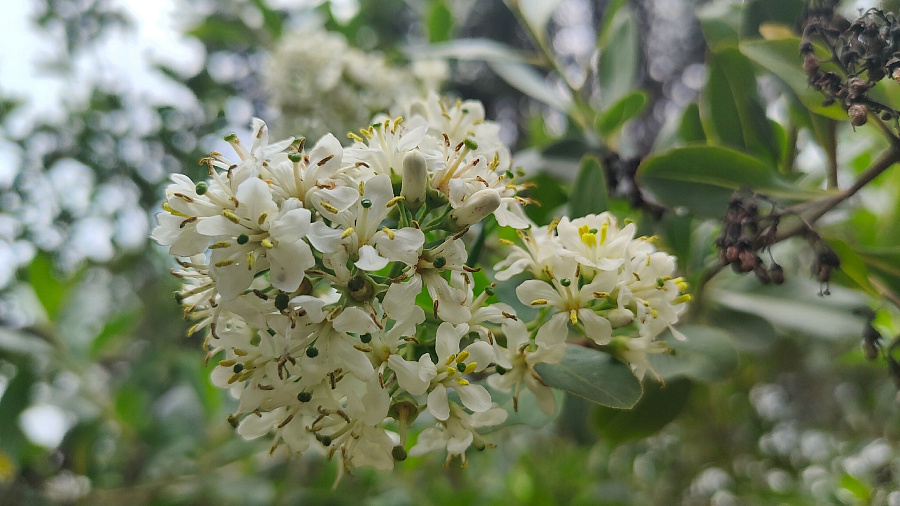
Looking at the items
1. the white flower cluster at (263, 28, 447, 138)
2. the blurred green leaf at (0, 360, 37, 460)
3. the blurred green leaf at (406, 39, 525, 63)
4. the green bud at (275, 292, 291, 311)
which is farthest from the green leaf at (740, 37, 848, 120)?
the blurred green leaf at (0, 360, 37, 460)

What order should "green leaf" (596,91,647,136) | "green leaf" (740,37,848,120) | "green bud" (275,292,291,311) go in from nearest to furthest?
"green bud" (275,292,291,311) < "green leaf" (740,37,848,120) < "green leaf" (596,91,647,136)

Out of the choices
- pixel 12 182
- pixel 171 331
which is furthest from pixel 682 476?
pixel 12 182

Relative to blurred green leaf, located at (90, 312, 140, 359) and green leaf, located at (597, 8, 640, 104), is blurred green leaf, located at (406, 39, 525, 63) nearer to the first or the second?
green leaf, located at (597, 8, 640, 104)

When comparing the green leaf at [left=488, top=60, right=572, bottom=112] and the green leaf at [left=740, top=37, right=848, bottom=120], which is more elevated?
the green leaf at [left=740, top=37, right=848, bottom=120]

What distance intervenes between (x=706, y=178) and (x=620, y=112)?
1.34 ft

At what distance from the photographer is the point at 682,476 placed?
2.82 metres

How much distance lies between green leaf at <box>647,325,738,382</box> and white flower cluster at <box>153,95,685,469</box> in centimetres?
26

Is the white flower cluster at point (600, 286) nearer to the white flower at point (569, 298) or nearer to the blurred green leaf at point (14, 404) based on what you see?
the white flower at point (569, 298)

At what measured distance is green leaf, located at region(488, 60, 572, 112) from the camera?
1763mm

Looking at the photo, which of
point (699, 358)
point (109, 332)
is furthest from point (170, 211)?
point (109, 332)

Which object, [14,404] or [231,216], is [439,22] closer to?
[231,216]

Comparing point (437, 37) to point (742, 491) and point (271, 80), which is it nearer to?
point (271, 80)

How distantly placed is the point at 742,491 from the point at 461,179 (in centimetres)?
248

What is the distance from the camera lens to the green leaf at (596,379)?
897 millimetres
